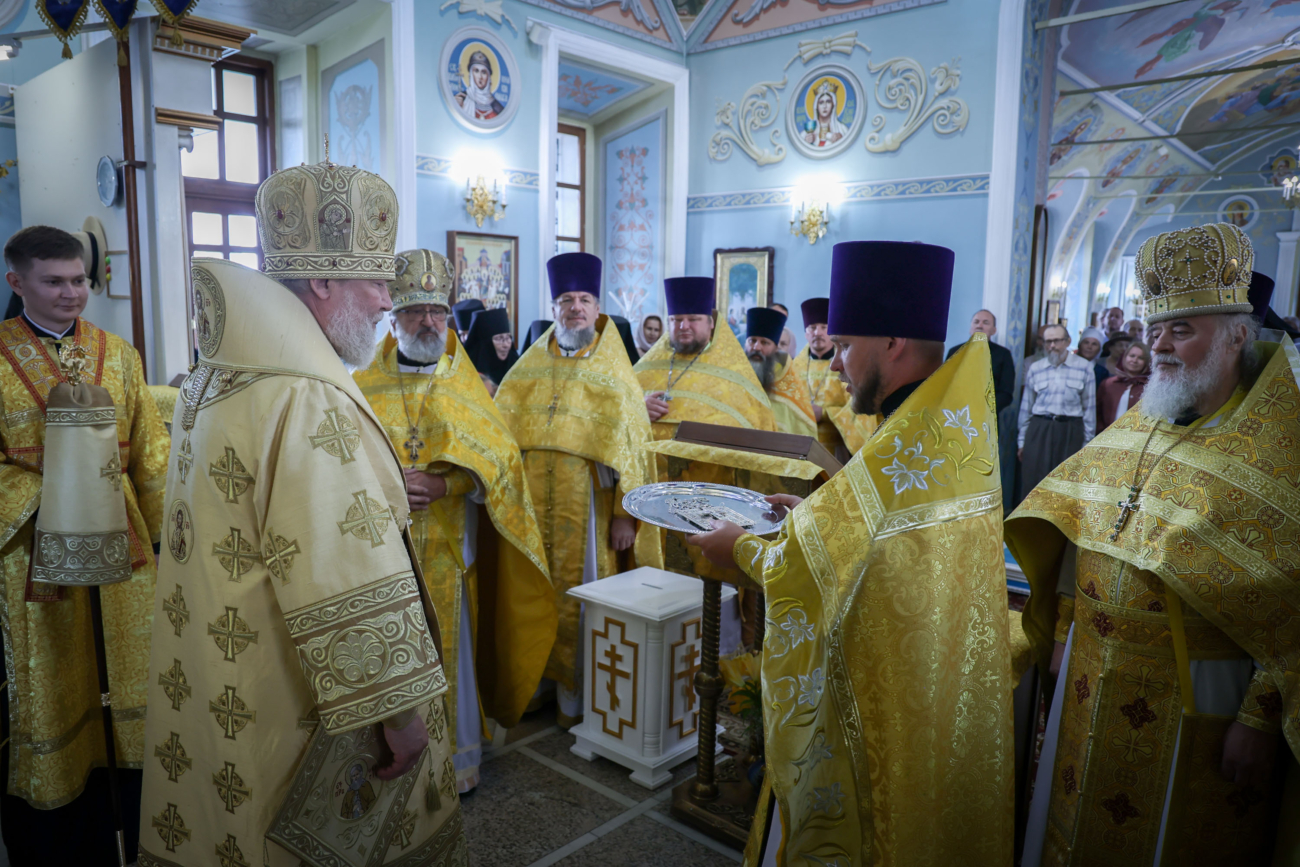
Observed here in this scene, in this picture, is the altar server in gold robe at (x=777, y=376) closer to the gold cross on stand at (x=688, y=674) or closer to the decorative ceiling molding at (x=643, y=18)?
the gold cross on stand at (x=688, y=674)

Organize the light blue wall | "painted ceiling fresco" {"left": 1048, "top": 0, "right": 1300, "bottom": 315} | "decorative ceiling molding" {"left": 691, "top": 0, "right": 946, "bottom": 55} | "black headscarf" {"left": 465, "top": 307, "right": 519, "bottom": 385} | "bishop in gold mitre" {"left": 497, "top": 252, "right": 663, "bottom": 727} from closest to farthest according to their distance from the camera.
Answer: "bishop in gold mitre" {"left": 497, "top": 252, "right": 663, "bottom": 727} < "black headscarf" {"left": 465, "top": 307, "right": 519, "bottom": 385} < the light blue wall < "decorative ceiling molding" {"left": 691, "top": 0, "right": 946, "bottom": 55} < "painted ceiling fresco" {"left": 1048, "top": 0, "right": 1300, "bottom": 315}

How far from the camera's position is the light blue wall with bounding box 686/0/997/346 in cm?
926

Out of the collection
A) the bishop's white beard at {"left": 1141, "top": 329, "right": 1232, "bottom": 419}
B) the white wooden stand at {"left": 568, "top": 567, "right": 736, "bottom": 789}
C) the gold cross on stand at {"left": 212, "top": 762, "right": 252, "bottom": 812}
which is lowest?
the white wooden stand at {"left": 568, "top": 567, "right": 736, "bottom": 789}

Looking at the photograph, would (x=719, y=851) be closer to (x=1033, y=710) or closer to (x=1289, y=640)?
(x=1033, y=710)

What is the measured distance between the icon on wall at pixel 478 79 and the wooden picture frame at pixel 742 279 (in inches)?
135

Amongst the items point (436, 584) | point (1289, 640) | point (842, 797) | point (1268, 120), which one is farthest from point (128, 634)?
point (1268, 120)

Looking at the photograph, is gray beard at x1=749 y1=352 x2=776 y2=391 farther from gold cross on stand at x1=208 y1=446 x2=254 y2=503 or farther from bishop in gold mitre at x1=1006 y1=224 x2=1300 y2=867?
gold cross on stand at x1=208 y1=446 x2=254 y2=503

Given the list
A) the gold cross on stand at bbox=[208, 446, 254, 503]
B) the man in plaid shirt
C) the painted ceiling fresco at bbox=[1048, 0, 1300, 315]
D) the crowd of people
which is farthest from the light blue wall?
the gold cross on stand at bbox=[208, 446, 254, 503]

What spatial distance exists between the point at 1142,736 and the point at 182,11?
15.7ft

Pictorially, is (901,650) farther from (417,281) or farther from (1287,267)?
(1287,267)

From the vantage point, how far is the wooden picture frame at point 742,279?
1102 cm

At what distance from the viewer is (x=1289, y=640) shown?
1.97 meters

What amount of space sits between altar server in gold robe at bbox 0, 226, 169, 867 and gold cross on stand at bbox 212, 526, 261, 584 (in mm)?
1228

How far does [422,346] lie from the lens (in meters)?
3.35
